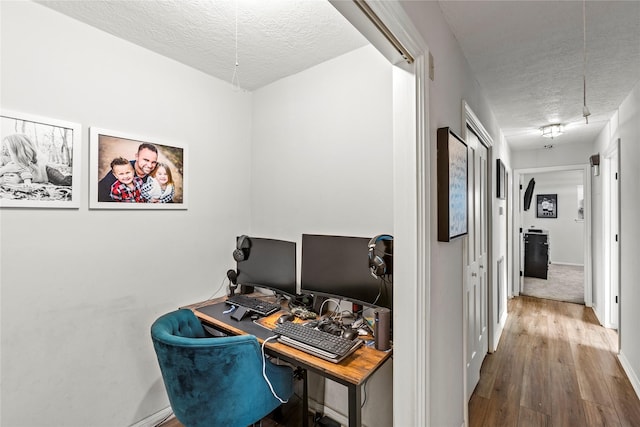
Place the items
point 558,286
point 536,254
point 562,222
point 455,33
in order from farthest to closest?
1. point 562,222
2. point 536,254
3. point 558,286
4. point 455,33

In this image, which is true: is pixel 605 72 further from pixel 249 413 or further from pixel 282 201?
pixel 249 413

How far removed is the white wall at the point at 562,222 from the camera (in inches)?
295

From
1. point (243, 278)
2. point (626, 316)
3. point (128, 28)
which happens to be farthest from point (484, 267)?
point (128, 28)

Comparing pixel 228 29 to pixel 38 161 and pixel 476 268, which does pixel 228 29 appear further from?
pixel 476 268

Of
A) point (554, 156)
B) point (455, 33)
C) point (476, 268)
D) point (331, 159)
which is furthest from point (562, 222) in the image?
point (331, 159)

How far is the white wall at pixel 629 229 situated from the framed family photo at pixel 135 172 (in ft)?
11.2

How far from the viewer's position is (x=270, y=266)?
2.17 metres

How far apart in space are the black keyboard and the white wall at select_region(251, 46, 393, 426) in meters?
0.52

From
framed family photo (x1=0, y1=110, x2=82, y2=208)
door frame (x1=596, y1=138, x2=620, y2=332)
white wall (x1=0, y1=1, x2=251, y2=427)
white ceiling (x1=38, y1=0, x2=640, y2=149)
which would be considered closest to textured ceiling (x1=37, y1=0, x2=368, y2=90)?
white ceiling (x1=38, y1=0, x2=640, y2=149)

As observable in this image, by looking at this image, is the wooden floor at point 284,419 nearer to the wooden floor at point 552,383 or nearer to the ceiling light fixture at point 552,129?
the wooden floor at point 552,383

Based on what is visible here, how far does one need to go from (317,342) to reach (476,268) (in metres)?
1.55

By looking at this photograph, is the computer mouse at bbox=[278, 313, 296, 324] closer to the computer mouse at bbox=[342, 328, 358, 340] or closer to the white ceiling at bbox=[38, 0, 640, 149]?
the computer mouse at bbox=[342, 328, 358, 340]

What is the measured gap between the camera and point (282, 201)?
94.1 inches

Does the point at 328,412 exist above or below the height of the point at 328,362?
below
